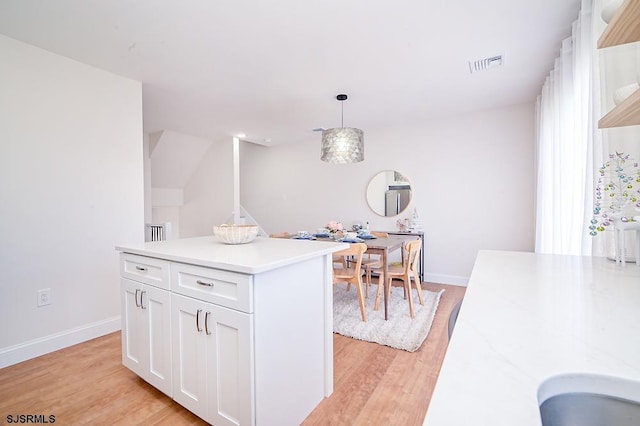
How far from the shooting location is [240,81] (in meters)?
2.92

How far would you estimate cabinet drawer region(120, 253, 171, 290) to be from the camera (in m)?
1.59

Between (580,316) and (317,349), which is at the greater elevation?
(580,316)

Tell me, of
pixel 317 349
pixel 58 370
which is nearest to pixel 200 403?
pixel 317 349

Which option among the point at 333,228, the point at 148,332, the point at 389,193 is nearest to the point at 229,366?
the point at 148,332

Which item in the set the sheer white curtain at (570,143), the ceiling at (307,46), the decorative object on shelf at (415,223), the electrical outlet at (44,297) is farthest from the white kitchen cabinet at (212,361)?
the decorative object on shelf at (415,223)

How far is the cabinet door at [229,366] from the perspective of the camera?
1251 millimetres

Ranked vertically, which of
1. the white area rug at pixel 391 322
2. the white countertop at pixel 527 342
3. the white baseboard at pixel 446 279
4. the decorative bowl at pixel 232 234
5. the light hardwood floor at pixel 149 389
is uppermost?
the decorative bowl at pixel 232 234

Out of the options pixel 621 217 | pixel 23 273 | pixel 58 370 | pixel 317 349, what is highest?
pixel 621 217

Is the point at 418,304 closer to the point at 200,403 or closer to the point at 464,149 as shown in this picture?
the point at 464,149

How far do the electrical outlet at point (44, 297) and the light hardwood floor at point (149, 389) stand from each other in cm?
41

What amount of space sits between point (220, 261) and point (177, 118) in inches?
141

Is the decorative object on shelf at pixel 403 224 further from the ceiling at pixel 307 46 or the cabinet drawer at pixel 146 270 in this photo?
the cabinet drawer at pixel 146 270

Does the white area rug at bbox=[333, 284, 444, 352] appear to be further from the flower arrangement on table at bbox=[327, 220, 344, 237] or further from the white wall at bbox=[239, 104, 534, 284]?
the white wall at bbox=[239, 104, 534, 284]

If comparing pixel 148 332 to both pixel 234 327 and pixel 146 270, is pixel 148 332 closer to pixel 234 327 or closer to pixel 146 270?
pixel 146 270
